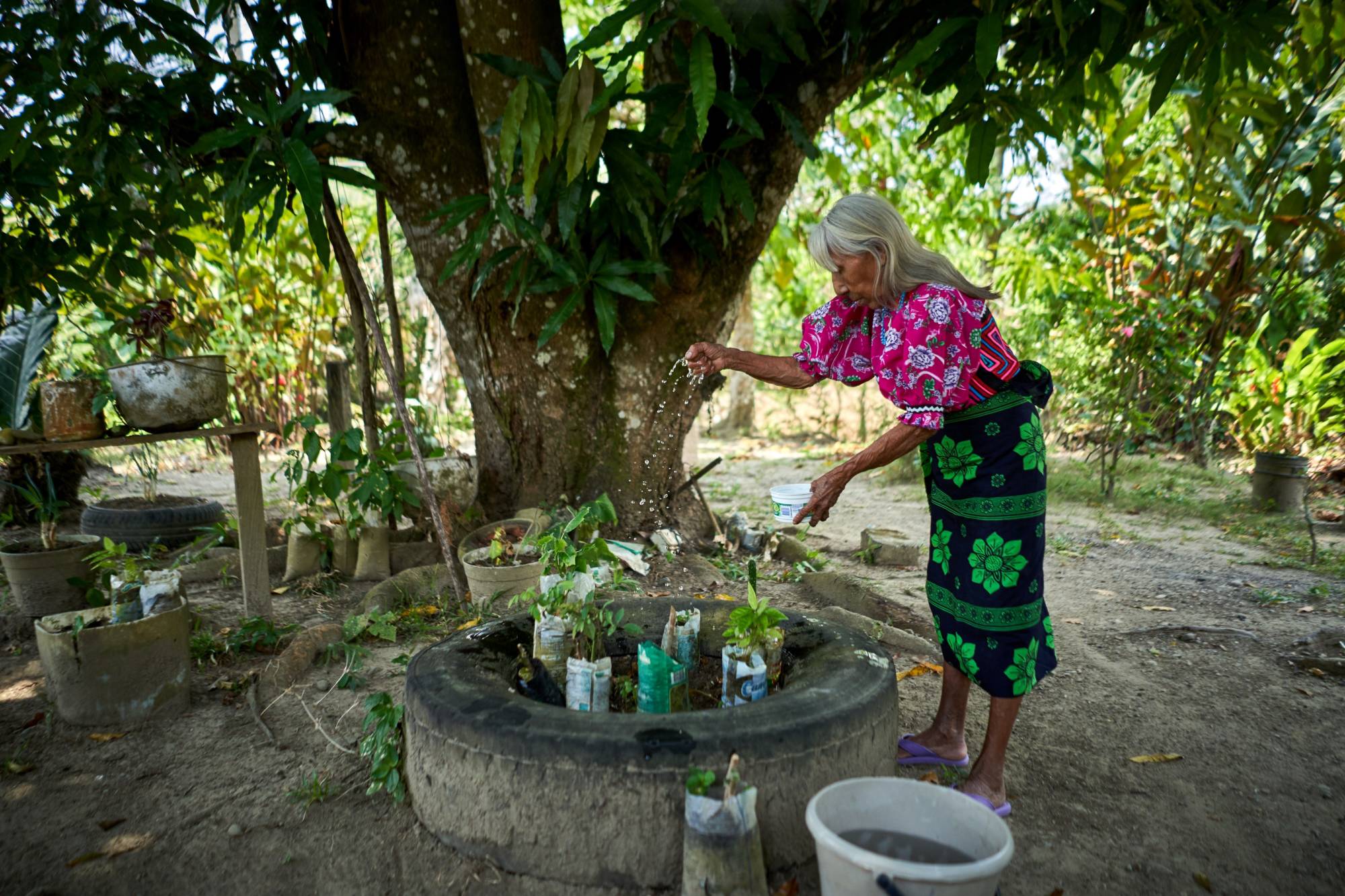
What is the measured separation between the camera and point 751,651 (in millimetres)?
2066

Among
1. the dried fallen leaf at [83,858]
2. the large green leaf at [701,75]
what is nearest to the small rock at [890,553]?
the large green leaf at [701,75]

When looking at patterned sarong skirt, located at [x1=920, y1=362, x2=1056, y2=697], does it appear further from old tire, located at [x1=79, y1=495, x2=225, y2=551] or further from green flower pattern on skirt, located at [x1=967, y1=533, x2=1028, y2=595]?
old tire, located at [x1=79, y1=495, x2=225, y2=551]

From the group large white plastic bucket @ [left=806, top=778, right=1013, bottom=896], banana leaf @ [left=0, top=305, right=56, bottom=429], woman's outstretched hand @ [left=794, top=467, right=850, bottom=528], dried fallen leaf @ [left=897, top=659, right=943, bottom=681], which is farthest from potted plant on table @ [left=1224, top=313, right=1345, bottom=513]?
banana leaf @ [left=0, top=305, right=56, bottom=429]

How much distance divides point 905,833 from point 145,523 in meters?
4.34

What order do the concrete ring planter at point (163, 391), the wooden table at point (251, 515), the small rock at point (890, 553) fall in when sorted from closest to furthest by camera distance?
1. the concrete ring planter at point (163, 391)
2. the wooden table at point (251, 515)
3. the small rock at point (890, 553)

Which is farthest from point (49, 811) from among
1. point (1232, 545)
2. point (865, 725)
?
point (1232, 545)

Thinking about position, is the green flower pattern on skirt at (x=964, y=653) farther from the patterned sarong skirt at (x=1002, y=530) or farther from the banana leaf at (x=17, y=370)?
the banana leaf at (x=17, y=370)

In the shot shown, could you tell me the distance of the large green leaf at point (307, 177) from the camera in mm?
2556

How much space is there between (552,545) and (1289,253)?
757 cm

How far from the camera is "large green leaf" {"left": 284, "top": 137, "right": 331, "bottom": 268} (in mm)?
2556

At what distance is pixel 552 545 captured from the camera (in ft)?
7.72

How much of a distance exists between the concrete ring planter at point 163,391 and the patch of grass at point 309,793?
149cm

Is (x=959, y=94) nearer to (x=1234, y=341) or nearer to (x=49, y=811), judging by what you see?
(x=49, y=811)

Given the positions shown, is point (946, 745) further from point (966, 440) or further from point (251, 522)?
point (251, 522)
